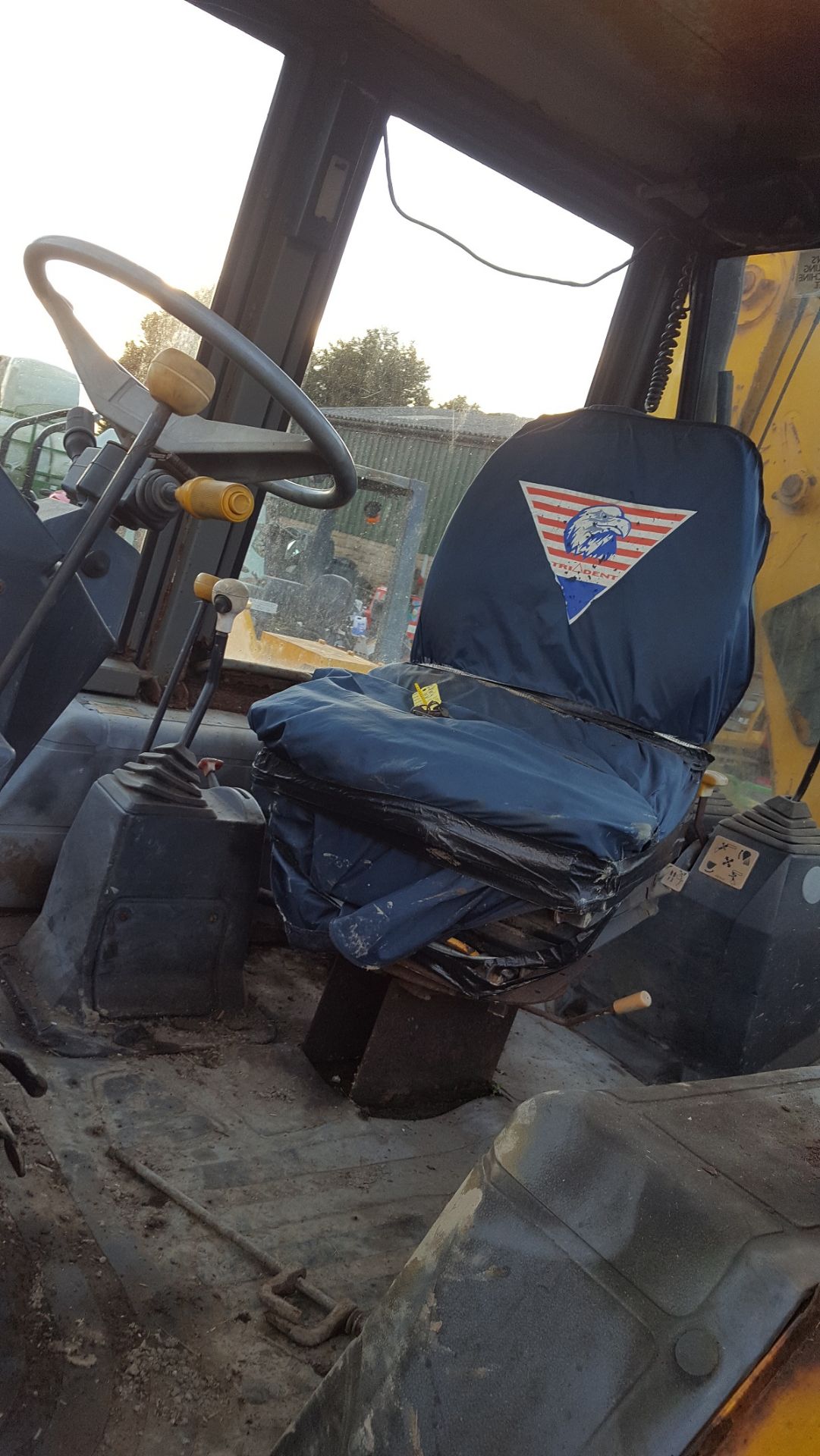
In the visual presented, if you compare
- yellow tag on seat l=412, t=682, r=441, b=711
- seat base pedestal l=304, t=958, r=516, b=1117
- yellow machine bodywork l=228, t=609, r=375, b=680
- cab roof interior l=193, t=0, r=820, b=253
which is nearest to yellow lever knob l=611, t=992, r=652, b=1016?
seat base pedestal l=304, t=958, r=516, b=1117

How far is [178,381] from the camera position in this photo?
1.04 meters

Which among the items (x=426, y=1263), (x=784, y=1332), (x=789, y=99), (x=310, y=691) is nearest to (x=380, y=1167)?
(x=310, y=691)

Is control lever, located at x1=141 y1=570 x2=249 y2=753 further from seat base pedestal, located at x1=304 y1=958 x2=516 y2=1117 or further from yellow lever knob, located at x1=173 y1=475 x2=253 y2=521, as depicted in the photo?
yellow lever knob, located at x1=173 y1=475 x2=253 y2=521

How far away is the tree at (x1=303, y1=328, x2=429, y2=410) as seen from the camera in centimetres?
252

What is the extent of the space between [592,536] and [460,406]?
3.18 feet

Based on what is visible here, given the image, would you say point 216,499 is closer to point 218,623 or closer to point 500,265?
point 218,623

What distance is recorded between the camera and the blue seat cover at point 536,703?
140 cm

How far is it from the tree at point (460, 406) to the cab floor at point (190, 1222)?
1560 millimetres

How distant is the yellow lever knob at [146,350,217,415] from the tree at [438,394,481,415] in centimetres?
168

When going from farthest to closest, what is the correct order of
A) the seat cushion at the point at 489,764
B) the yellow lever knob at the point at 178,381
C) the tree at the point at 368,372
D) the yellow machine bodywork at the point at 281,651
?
the yellow machine bodywork at the point at 281,651 → the tree at the point at 368,372 → the seat cushion at the point at 489,764 → the yellow lever knob at the point at 178,381

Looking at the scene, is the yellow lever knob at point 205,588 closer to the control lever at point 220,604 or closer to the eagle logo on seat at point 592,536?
the control lever at point 220,604

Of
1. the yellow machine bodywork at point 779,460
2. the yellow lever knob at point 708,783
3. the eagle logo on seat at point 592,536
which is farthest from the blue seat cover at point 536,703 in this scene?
the yellow machine bodywork at point 779,460

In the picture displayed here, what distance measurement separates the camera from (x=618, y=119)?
2.10 meters

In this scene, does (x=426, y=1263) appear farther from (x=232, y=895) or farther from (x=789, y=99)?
(x=789, y=99)
